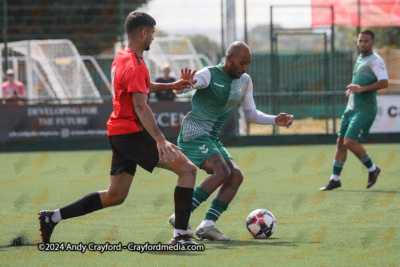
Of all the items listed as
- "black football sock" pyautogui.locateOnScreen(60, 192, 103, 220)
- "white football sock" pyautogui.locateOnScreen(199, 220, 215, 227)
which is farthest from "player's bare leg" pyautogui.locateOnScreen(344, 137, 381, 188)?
"black football sock" pyautogui.locateOnScreen(60, 192, 103, 220)

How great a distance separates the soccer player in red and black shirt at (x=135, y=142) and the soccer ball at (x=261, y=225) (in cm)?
85

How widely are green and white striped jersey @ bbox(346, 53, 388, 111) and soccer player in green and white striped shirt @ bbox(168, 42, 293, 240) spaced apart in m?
3.68

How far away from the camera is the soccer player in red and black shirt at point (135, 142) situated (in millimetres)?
5719

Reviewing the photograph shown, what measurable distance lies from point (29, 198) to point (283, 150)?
9.38 metres

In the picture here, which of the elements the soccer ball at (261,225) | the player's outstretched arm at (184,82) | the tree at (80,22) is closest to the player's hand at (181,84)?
the player's outstretched arm at (184,82)

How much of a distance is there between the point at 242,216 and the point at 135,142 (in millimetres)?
2423

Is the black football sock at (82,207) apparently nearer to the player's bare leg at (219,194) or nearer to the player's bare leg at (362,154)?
the player's bare leg at (219,194)

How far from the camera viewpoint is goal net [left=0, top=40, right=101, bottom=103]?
21.1 metres

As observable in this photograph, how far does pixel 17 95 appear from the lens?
19.5m

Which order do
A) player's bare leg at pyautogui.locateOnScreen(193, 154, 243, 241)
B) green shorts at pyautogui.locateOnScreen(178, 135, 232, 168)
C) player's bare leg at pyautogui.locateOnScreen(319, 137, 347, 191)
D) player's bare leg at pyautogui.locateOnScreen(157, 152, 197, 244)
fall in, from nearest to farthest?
player's bare leg at pyautogui.locateOnScreen(157, 152, 197, 244) < player's bare leg at pyautogui.locateOnScreen(193, 154, 243, 241) < green shorts at pyautogui.locateOnScreen(178, 135, 232, 168) < player's bare leg at pyautogui.locateOnScreen(319, 137, 347, 191)

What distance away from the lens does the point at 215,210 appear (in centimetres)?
676

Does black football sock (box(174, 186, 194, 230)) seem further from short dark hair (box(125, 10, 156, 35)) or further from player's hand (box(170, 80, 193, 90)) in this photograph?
short dark hair (box(125, 10, 156, 35))

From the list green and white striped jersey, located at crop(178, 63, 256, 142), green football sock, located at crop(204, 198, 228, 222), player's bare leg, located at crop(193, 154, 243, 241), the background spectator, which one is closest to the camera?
player's bare leg, located at crop(193, 154, 243, 241)

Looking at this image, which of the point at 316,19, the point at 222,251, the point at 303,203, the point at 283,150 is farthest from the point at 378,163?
the point at 222,251
